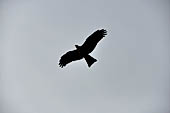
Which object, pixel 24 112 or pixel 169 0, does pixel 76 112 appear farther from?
pixel 169 0

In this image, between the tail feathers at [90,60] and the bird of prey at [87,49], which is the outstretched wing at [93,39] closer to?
the bird of prey at [87,49]

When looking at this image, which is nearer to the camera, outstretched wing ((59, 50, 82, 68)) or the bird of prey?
the bird of prey

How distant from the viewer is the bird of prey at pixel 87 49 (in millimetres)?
5543

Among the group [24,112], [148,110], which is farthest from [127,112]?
[24,112]

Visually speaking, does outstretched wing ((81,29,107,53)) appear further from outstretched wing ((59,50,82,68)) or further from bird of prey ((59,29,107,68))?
outstretched wing ((59,50,82,68))

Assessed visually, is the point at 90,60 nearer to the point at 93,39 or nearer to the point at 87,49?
the point at 87,49

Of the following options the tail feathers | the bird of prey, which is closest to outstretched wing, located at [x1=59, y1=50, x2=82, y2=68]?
the bird of prey

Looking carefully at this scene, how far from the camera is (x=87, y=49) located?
5637 mm

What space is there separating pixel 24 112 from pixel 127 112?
215 cm

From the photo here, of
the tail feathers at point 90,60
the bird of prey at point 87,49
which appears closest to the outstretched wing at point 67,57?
the bird of prey at point 87,49

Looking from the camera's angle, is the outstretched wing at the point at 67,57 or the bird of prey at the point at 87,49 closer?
the bird of prey at the point at 87,49

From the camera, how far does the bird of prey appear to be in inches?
218

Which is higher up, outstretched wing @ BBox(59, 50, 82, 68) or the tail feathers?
outstretched wing @ BBox(59, 50, 82, 68)

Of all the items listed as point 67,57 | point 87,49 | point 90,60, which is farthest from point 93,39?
point 67,57
